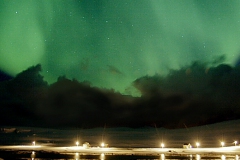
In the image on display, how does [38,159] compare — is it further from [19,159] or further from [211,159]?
[211,159]

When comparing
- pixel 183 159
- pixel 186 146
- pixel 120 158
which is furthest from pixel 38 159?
pixel 186 146

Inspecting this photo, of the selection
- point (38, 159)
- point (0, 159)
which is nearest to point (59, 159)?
point (38, 159)

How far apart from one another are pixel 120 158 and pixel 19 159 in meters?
19.6

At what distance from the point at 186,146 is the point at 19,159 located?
161 feet

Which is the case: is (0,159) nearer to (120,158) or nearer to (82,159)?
(82,159)

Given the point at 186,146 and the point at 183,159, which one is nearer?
the point at 183,159

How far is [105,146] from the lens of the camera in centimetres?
9612

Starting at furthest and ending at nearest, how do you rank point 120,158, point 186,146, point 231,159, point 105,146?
point 105,146 → point 186,146 → point 120,158 → point 231,159

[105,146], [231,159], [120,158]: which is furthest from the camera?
[105,146]

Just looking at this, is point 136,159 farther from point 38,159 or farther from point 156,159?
point 38,159

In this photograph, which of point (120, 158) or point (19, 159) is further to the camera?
point (120, 158)

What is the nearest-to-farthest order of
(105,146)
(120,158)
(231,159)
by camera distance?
(231,159) < (120,158) < (105,146)

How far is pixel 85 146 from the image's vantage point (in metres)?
91.1

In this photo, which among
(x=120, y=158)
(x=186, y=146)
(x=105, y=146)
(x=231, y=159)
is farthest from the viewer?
(x=105, y=146)
